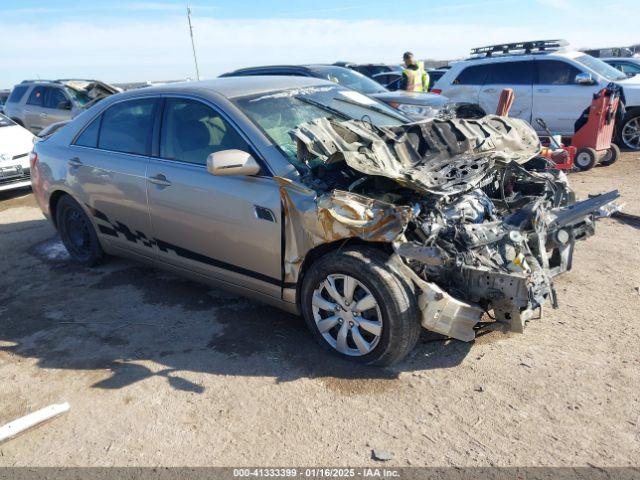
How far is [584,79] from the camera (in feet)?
32.1

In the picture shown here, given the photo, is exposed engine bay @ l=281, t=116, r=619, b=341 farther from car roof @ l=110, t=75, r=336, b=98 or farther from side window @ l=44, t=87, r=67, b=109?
side window @ l=44, t=87, r=67, b=109

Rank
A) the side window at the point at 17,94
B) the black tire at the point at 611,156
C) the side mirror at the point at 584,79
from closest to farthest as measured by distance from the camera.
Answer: the black tire at the point at 611,156, the side mirror at the point at 584,79, the side window at the point at 17,94

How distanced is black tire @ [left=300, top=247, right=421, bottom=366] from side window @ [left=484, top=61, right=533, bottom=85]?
890cm

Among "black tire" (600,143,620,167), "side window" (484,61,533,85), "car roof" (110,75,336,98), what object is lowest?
"black tire" (600,143,620,167)

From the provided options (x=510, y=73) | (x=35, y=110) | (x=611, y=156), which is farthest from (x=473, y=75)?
(x=35, y=110)

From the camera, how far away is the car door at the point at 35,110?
13070 mm

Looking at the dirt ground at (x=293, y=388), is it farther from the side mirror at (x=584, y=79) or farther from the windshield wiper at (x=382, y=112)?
the side mirror at (x=584, y=79)

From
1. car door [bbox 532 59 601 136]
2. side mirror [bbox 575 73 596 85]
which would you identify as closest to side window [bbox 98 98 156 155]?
car door [bbox 532 59 601 136]

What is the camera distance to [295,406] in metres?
3.07

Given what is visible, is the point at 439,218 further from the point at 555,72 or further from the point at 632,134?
the point at 632,134

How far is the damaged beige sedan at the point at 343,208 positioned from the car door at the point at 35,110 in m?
9.97

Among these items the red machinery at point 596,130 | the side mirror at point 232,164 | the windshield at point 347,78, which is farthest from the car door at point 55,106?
the red machinery at point 596,130

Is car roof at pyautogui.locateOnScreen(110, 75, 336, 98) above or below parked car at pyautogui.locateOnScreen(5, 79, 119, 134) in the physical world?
above

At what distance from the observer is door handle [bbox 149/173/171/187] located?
13.3ft
